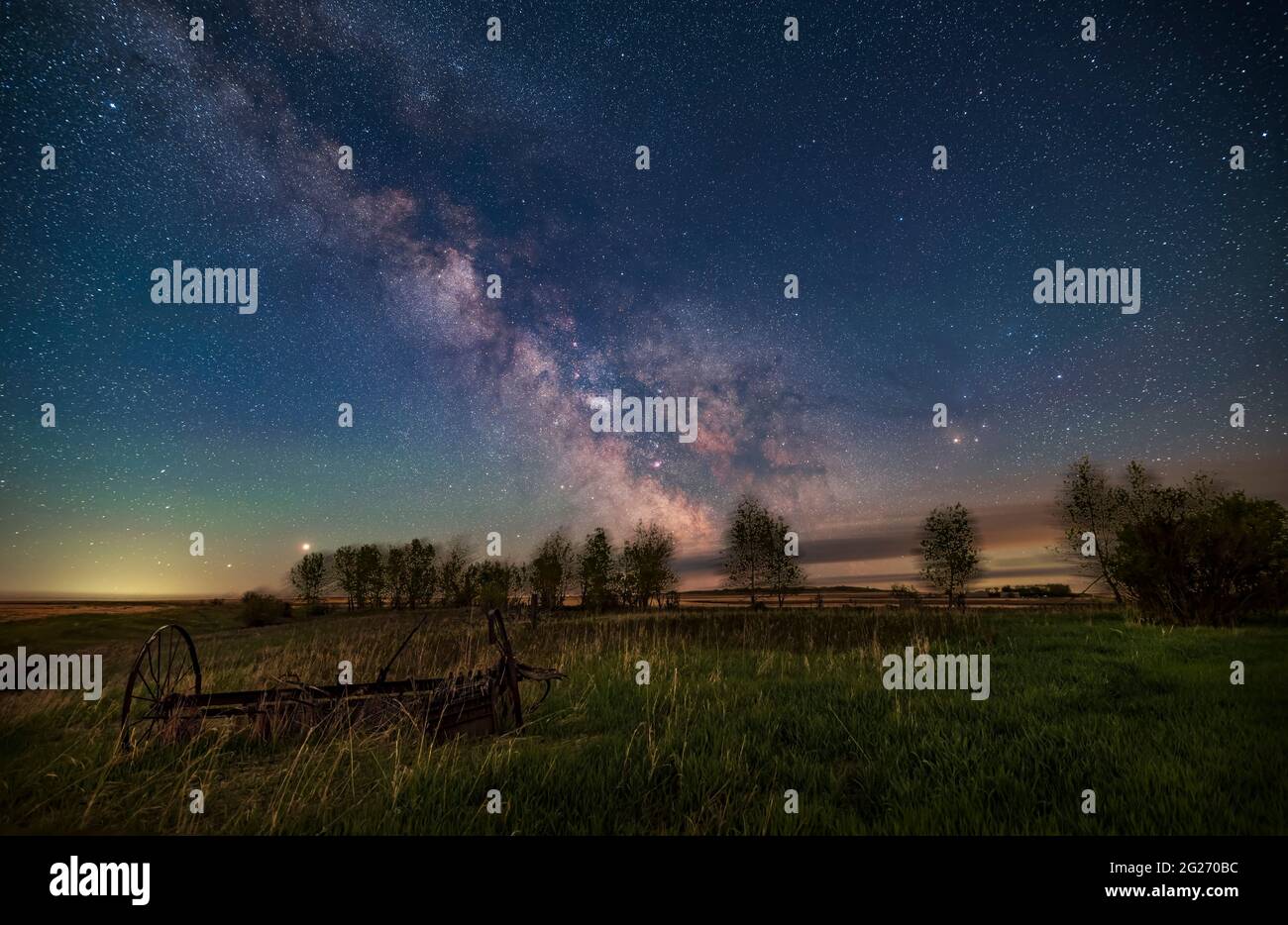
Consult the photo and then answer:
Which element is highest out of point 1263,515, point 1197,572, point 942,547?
point 1263,515

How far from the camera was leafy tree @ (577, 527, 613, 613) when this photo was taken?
7367 centimetres

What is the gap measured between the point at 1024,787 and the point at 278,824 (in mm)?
6550

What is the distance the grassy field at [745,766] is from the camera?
4195 millimetres

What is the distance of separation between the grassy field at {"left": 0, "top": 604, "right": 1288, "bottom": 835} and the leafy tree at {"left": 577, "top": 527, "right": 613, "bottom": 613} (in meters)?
65.8

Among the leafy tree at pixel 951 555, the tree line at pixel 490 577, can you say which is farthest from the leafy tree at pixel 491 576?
A: the leafy tree at pixel 951 555

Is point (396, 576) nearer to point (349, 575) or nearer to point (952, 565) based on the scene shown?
point (349, 575)

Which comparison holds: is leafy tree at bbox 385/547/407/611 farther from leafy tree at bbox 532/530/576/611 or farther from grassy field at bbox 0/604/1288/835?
grassy field at bbox 0/604/1288/835

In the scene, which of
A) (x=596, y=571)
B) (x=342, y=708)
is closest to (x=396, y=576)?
(x=596, y=571)

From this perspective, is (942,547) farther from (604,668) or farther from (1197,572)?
(604,668)

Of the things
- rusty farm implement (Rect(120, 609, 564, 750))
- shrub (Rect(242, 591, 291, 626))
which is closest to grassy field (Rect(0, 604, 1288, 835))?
rusty farm implement (Rect(120, 609, 564, 750))

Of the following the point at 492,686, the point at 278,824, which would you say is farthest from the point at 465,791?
the point at 492,686

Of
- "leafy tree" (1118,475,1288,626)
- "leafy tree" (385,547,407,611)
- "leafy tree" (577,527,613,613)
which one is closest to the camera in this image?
"leafy tree" (1118,475,1288,626)

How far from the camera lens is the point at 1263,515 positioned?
17953 millimetres
